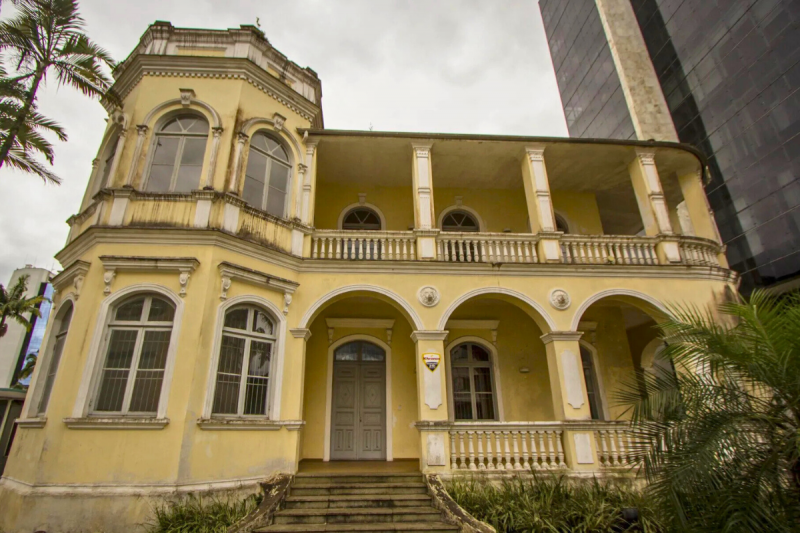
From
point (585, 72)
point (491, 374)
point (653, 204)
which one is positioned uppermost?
point (585, 72)

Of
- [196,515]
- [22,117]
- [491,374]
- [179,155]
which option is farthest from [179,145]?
[491,374]

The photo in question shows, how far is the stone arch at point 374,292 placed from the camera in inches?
359

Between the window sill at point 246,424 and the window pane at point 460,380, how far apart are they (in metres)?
4.49

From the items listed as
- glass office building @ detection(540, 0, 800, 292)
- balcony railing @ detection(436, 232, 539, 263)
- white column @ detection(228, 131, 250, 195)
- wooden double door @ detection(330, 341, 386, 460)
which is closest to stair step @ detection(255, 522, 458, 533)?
wooden double door @ detection(330, 341, 386, 460)

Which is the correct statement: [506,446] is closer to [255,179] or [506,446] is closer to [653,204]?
[653,204]

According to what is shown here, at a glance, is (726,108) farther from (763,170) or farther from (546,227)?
(546,227)

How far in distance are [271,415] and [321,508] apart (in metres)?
2.03

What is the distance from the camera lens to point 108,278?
7.84 metres

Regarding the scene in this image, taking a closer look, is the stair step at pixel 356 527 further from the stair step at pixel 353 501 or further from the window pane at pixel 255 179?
the window pane at pixel 255 179

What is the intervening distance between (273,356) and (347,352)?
116 inches

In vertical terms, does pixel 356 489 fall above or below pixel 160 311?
below

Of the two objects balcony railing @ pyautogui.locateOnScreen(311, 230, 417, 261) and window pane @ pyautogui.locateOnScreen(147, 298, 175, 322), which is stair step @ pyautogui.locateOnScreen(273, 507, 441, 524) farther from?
balcony railing @ pyautogui.locateOnScreen(311, 230, 417, 261)

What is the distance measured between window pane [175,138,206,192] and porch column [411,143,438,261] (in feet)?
16.2

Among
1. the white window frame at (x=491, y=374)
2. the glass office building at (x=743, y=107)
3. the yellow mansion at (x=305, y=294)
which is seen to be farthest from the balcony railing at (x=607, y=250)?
the glass office building at (x=743, y=107)
